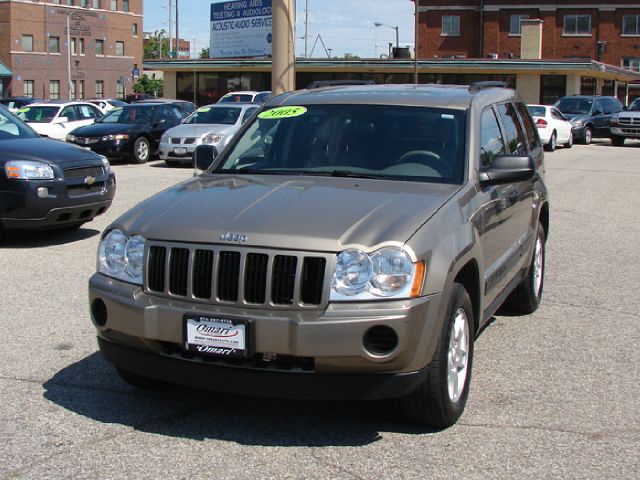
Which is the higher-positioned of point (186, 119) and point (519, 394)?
point (186, 119)

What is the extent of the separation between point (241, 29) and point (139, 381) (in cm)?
5065

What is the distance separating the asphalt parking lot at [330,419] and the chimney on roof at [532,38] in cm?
4510

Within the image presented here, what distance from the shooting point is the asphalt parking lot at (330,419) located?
13.4 ft

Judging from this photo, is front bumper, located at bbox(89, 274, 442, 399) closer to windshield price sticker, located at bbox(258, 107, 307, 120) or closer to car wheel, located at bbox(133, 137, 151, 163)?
windshield price sticker, located at bbox(258, 107, 307, 120)

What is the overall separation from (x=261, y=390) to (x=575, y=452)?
1561 mm

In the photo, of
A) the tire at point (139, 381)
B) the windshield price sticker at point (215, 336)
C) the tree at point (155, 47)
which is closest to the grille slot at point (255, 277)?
the windshield price sticker at point (215, 336)

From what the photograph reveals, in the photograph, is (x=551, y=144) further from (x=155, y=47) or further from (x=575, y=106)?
(x=155, y=47)

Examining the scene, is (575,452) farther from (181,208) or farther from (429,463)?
(181,208)

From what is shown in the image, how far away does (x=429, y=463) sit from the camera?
4.12m

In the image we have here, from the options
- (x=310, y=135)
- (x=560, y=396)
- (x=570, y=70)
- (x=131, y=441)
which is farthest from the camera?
(x=570, y=70)

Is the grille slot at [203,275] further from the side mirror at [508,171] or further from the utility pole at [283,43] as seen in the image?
the utility pole at [283,43]

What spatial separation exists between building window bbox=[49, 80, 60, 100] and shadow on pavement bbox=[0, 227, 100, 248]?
7010 cm

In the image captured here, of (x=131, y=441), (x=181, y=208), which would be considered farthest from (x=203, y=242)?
(x=131, y=441)

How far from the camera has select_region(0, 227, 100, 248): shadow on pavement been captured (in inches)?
399
